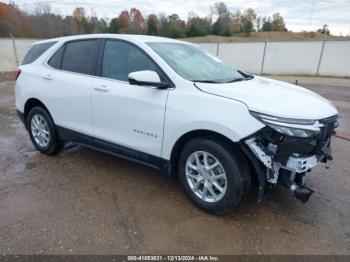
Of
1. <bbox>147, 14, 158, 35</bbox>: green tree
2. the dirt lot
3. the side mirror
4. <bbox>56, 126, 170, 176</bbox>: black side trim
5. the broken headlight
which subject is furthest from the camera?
<bbox>147, 14, 158, 35</bbox>: green tree

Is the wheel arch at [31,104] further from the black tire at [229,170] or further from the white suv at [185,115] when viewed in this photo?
the black tire at [229,170]

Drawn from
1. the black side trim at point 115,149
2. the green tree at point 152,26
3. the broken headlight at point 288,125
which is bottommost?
the black side trim at point 115,149

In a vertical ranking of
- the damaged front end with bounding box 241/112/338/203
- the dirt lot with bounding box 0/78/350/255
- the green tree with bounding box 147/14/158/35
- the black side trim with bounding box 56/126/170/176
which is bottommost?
the dirt lot with bounding box 0/78/350/255

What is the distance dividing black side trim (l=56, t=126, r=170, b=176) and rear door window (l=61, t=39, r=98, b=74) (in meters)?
0.88

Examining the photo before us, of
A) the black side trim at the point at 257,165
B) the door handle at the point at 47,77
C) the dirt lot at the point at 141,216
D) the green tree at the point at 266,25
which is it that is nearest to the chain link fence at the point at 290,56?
the dirt lot at the point at 141,216

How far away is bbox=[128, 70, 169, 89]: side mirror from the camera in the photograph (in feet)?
9.70

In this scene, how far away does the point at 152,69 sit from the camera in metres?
3.22

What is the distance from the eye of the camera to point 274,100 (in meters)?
2.72

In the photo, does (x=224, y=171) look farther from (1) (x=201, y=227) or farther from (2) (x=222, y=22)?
(2) (x=222, y=22)

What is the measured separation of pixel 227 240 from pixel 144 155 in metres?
1.31

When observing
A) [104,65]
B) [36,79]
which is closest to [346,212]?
[104,65]

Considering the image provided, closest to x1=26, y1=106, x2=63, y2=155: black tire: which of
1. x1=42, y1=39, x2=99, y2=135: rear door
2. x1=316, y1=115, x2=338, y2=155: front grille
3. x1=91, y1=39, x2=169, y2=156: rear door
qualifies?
x1=42, y1=39, x2=99, y2=135: rear door

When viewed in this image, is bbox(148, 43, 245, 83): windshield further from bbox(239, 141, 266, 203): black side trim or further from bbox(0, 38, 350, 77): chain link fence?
bbox(0, 38, 350, 77): chain link fence

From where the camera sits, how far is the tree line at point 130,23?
1882 inches
